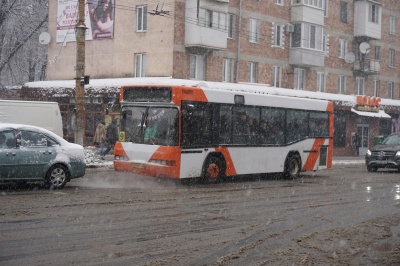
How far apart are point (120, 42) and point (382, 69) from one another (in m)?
25.0

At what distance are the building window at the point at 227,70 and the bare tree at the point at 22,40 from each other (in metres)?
13.1

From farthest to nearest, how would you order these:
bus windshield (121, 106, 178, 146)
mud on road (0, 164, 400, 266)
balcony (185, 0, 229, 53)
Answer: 1. balcony (185, 0, 229, 53)
2. bus windshield (121, 106, 178, 146)
3. mud on road (0, 164, 400, 266)

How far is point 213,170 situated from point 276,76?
82.0ft

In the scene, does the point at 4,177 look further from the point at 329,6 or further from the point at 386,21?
the point at 386,21

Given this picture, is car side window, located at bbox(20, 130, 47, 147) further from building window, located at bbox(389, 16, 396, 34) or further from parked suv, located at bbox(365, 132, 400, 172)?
building window, located at bbox(389, 16, 396, 34)

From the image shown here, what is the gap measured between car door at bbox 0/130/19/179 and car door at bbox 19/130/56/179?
14 cm

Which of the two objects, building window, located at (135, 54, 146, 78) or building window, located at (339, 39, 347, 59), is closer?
building window, located at (135, 54, 146, 78)

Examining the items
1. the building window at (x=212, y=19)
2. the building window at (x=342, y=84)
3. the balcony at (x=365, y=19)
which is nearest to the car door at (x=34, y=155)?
the building window at (x=212, y=19)

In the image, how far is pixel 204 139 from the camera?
17.8 metres

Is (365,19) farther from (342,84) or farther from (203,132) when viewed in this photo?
(203,132)

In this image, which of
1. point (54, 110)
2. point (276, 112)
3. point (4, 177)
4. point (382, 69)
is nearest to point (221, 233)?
point (4, 177)

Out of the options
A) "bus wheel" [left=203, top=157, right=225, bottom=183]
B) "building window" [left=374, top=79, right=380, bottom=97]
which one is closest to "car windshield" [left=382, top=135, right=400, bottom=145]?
"bus wheel" [left=203, top=157, right=225, bottom=183]

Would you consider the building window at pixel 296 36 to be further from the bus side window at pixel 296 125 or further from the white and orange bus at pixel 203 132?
the white and orange bus at pixel 203 132

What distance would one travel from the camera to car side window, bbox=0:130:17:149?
1434cm
